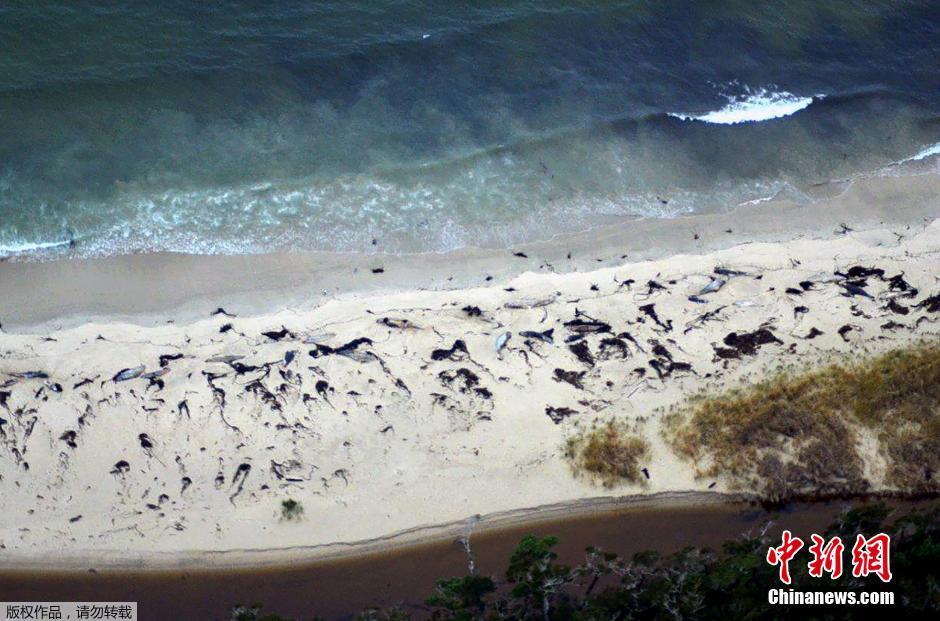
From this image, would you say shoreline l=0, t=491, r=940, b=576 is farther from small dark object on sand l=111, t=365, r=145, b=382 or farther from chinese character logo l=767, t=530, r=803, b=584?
small dark object on sand l=111, t=365, r=145, b=382

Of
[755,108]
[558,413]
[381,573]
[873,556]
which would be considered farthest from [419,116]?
[873,556]

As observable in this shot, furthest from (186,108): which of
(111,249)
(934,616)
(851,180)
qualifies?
(934,616)

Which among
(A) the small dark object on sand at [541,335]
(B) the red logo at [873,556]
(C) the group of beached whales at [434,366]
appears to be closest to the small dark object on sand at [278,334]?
(C) the group of beached whales at [434,366]

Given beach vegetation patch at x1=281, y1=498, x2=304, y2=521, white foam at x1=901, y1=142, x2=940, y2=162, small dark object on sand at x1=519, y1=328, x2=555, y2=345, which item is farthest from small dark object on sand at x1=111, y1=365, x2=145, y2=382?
white foam at x1=901, y1=142, x2=940, y2=162

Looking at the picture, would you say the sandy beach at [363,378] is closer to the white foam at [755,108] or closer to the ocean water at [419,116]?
the ocean water at [419,116]

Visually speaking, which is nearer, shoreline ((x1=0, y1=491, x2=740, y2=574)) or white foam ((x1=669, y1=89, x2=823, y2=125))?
shoreline ((x1=0, y1=491, x2=740, y2=574))

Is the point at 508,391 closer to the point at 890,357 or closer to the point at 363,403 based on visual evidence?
the point at 363,403
